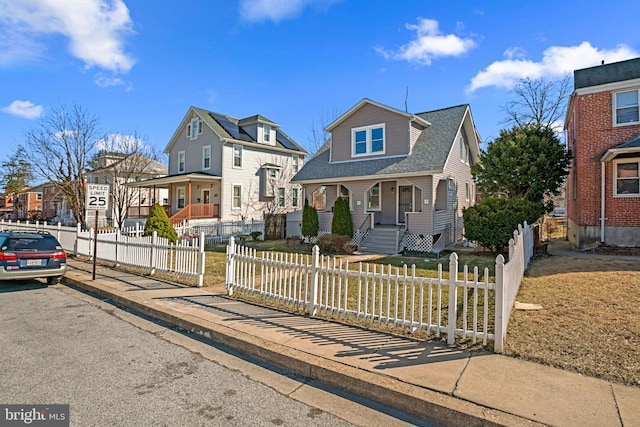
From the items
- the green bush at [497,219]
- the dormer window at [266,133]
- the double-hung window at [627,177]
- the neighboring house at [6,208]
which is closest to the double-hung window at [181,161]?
the dormer window at [266,133]

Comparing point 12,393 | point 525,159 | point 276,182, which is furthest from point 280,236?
point 12,393

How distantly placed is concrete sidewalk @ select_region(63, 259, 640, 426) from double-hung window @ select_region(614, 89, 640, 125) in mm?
14669

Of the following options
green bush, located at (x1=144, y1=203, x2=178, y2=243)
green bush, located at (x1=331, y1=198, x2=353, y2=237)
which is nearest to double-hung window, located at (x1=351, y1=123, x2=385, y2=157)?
green bush, located at (x1=331, y1=198, x2=353, y2=237)

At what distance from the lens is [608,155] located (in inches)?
518

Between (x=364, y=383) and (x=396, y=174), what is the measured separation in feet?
43.1

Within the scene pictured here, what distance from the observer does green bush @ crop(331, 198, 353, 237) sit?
16.8 metres

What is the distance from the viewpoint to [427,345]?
15.8 ft

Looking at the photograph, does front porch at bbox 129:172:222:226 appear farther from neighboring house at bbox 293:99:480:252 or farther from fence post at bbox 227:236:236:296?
fence post at bbox 227:236:236:296

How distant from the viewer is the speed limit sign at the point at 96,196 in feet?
31.8

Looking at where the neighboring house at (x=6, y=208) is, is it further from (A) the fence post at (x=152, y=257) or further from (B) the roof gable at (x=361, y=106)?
(A) the fence post at (x=152, y=257)

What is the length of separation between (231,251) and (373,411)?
526 cm

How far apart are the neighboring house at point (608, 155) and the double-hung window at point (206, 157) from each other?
896 inches

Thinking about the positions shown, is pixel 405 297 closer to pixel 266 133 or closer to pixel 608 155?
pixel 608 155

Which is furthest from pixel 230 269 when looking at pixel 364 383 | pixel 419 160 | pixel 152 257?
pixel 419 160
